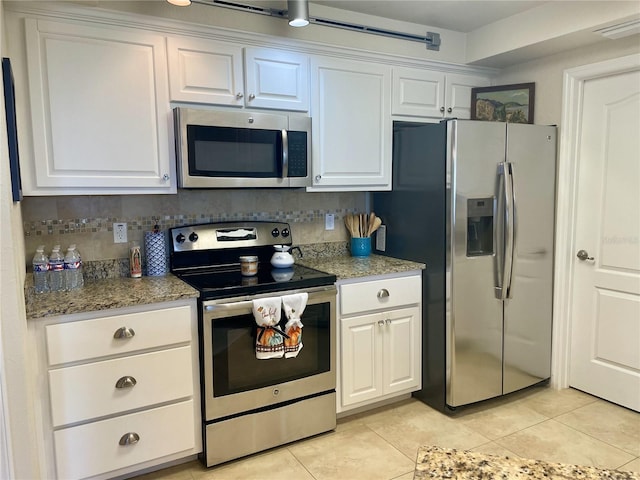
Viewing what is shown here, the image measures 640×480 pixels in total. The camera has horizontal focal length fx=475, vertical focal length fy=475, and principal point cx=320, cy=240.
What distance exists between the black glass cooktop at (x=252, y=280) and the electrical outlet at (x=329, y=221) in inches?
21.2

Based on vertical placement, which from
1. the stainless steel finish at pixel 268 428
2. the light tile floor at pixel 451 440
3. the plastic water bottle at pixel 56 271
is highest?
the plastic water bottle at pixel 56 271

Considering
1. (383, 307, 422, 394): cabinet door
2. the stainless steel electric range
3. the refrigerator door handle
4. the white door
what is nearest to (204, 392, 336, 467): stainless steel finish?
the stainless steel electric range

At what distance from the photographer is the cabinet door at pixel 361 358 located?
2623 mm

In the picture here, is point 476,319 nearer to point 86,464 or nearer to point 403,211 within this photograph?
point 403,211

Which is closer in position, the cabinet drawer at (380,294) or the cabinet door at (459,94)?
the cabinet drawer at (380,294)

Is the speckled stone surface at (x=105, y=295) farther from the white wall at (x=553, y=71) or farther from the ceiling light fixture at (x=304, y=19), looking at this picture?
the white wall at (x=553, y=71)

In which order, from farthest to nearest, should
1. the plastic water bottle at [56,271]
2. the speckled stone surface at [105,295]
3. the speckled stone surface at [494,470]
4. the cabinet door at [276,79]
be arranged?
the cabinet door at [276,79], the plastic water bottle at [56,271], the speckled stone surface at [105,295], the speckled stone surface at [494,470]

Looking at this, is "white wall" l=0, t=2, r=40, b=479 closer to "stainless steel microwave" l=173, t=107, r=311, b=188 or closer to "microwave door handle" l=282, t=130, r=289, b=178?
"stainless steel microwave" l=173, t=107, r=311, b=188

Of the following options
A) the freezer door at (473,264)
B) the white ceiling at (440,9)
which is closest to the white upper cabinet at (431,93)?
the white ceiling at (440,9)

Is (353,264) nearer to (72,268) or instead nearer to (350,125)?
(350,125)

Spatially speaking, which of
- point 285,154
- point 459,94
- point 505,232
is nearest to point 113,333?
point 285,154

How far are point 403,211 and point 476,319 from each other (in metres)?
0.78

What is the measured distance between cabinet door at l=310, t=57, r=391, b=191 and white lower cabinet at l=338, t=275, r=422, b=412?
25.7 inches

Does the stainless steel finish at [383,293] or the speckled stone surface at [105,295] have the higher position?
the speckled stone surface at [105,295]
